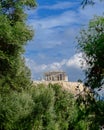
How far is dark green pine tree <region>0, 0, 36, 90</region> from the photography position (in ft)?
124

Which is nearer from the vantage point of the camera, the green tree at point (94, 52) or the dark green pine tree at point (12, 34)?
the green tree at point (94, 52)

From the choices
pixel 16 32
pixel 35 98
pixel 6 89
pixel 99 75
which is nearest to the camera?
pixel 99 75

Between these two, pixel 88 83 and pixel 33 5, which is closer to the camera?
pixel 88 83

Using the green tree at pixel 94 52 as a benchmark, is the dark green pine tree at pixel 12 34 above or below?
above

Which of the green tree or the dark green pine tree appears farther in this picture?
the dark green pine tree

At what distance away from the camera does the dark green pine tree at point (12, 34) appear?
124ft

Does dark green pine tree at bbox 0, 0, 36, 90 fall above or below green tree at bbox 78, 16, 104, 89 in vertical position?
above

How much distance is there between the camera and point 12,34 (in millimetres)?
38281

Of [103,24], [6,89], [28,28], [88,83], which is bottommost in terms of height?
[88,83]

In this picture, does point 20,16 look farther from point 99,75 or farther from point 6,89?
point 99,75

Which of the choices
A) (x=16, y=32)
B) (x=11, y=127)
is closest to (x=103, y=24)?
(x=16, y=32)

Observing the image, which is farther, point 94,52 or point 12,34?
point 12,34

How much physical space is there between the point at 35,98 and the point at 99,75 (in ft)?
140

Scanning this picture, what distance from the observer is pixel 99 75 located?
21.8 meters
